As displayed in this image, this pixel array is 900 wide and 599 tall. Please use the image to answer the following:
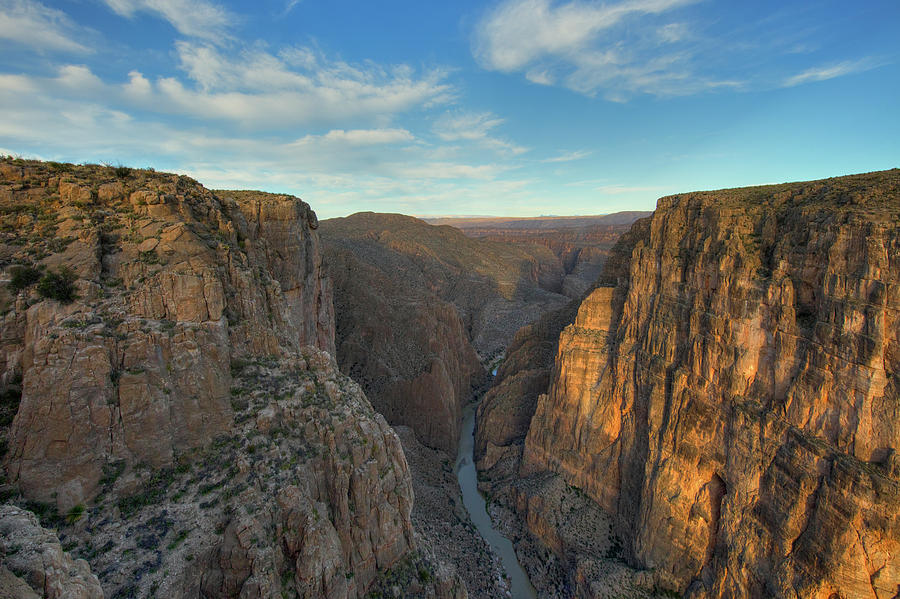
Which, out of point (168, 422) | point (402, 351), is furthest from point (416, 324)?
point (168, 422)

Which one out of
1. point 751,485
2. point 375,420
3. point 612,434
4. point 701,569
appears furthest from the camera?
point 612,434

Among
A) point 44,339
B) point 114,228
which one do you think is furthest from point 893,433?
point 114,228

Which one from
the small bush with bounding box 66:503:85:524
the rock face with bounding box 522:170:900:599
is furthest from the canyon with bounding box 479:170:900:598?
the small bush with bounding box 66:503:85:524

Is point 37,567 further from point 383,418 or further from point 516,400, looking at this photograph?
point 516,400

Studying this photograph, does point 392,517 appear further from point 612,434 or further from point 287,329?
point 612,434

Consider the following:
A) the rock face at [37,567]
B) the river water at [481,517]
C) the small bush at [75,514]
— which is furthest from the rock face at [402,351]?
the rock face at [37,567]

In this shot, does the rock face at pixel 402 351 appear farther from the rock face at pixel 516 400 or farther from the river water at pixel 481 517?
the rock face at pixel 516 400
